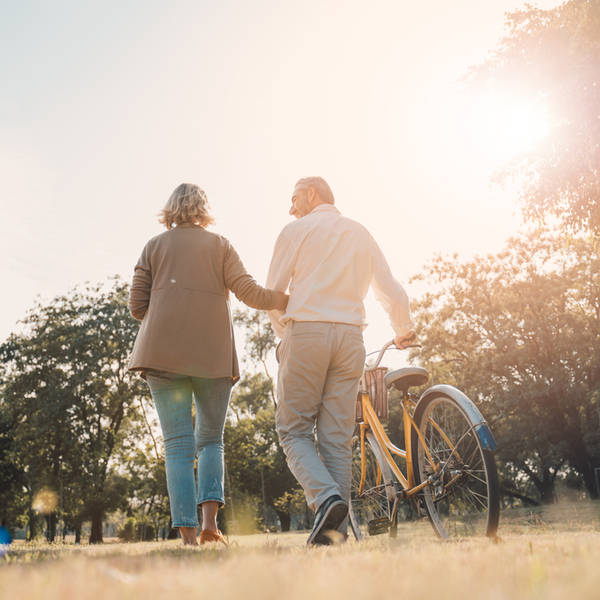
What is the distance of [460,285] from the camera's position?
946 inches

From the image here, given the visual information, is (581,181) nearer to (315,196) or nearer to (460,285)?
(315,196)

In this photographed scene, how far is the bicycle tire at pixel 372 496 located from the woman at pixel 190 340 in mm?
1263

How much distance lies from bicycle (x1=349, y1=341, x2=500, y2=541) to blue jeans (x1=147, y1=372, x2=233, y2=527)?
4.26 ft

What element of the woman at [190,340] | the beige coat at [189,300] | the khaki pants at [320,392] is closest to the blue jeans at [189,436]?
the woman at [190,340]

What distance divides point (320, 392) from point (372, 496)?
1677 mm

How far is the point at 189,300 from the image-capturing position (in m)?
3.71

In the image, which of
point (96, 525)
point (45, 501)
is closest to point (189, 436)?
point (45, 501)

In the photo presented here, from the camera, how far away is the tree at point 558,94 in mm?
9109

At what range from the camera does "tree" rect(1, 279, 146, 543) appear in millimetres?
24250

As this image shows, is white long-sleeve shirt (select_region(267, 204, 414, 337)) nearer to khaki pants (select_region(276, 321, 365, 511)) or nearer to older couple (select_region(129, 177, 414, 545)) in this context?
older couple (select_region(129, 177, 414, 545))

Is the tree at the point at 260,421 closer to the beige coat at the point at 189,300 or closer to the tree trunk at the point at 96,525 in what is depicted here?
the tree trunk at the point at 96,525

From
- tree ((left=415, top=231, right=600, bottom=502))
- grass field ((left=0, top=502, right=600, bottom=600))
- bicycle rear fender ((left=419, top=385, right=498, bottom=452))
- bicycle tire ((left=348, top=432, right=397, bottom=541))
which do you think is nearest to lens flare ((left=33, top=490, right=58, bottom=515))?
tree ((left=415, top=231, right=600, bottom=502))

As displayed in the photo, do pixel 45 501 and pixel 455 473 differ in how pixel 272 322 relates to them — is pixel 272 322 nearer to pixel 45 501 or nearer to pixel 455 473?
pixel 455 473

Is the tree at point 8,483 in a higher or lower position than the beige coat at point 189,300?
lower
